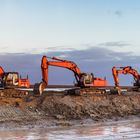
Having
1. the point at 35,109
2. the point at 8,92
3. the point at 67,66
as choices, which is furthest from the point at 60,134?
the point at 67,66

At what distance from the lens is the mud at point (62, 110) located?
30.0m

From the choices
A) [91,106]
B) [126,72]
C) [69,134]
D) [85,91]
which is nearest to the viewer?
[69,134]

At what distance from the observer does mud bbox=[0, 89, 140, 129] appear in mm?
29969

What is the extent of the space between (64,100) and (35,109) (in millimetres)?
3759

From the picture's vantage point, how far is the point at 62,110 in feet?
113

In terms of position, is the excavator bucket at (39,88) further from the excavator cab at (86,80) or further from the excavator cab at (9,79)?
the excavator cab at (86,80)

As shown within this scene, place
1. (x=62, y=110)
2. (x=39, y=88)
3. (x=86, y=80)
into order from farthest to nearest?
1. (x=86, y=80)
2. (x=39, y=88)
3. (x=62, y=110)

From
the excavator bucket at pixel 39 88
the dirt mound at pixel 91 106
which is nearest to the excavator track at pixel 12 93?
the excavator bucket at pixel 39 88

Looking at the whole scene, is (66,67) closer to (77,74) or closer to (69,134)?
(77,74)

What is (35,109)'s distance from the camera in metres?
33.7

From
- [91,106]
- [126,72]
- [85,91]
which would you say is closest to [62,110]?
[91,106]

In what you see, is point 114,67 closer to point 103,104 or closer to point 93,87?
point 93,87

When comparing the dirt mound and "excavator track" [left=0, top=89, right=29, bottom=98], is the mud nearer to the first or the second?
the dirt mound

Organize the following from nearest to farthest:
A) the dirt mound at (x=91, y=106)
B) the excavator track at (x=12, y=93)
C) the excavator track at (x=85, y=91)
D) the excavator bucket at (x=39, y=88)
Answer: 1. the dirt mound at (x=91, y=106)
2. the excavator track at (x=12, y=93)
3. the excavator bucket at (x=39, y=88)
4. the excavator track at (x=85, y=91)
